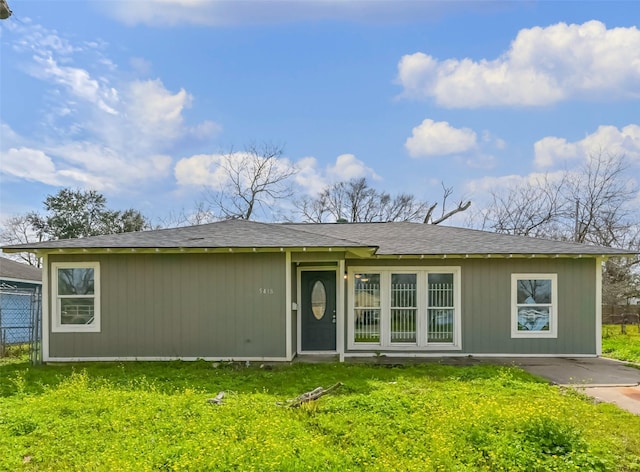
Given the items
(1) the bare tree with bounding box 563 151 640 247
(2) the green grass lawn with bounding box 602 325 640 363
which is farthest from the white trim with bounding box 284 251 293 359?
(1) the bare tree with bounding box 563 151 640 247

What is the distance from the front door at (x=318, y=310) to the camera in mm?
9023

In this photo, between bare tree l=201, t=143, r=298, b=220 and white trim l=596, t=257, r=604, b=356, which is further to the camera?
bare tree l=201, t=143, r=298, b=220

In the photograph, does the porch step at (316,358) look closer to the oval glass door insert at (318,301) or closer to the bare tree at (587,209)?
the oval glass door insert at (318,301)

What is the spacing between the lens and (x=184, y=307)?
8.16m

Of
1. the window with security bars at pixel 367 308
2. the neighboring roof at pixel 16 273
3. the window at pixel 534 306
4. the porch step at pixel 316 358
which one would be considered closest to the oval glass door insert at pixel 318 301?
the window with security bars at pixel 367 308

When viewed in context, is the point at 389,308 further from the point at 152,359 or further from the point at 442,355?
the point at 152,359

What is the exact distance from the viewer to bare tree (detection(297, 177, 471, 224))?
89.7 ft

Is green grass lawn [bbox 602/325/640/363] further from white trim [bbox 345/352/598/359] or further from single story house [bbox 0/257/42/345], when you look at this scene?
single story house [bbox 0/257/42/345]

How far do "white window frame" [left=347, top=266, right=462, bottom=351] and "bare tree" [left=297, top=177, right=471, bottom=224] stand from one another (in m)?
18.0

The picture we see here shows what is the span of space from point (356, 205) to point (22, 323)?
19.2 metres

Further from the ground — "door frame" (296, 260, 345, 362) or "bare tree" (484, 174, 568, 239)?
"bare tree" (484, 174, 568, 239)

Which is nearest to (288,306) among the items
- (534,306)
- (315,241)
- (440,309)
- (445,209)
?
(315,241)

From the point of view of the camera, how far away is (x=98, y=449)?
153 inches

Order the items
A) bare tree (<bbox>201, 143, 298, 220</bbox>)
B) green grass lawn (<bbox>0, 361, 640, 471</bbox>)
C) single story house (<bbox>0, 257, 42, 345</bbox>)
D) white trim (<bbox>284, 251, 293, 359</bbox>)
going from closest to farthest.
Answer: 1. green grass lawn (<bbox>0, 361, 640, 471</bbox>)
2. white trim (<bbox>284, 251, 293, 359</bbox>)
3. single story house (<bbox>0, 257, 42, 345</bbox>)
4. bare tree (<bbox>201, 143, 298, 220</bbox>)
